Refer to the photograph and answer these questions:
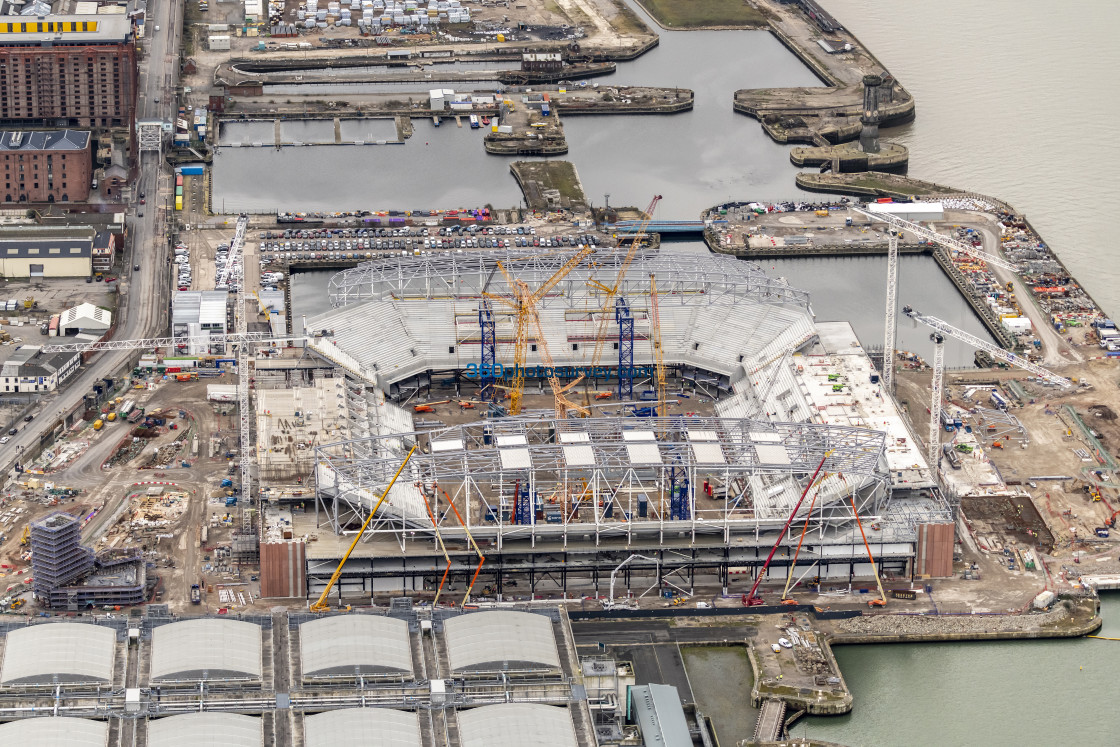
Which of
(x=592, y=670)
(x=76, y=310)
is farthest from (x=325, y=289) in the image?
(x=592, y=670)

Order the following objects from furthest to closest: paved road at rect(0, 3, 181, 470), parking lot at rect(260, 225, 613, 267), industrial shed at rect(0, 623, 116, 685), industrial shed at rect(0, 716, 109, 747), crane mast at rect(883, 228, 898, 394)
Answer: parking lot at rect(260, 225, 613, 267), crane mast at rect(883, 228, 898, 394), paved road at rect(0, 3, 181, 470), industrial shed at rect(0, 623, 116, 685), industrial shed at rect(0, 716, 109, 747)

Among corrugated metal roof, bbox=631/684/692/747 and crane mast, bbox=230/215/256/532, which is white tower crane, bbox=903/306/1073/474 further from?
crane mast, bbox=230/215/256/532

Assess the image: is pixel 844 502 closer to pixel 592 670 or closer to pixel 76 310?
pixel 592 670

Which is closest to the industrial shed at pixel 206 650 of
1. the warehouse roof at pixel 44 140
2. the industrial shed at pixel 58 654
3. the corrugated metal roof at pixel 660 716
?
the industrial shed at pixel 58 654

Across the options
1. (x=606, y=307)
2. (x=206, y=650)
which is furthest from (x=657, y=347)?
(x=206, y=650)

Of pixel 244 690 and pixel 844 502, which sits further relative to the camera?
pixel 844 502

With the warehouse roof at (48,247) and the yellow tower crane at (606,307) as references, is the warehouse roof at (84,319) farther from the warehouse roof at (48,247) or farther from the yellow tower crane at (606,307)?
the yellow tower crane at (606,307)

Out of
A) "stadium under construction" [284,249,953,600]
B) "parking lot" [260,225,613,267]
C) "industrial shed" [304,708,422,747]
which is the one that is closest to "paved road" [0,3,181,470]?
"parking lot" [260,225,613,267]
